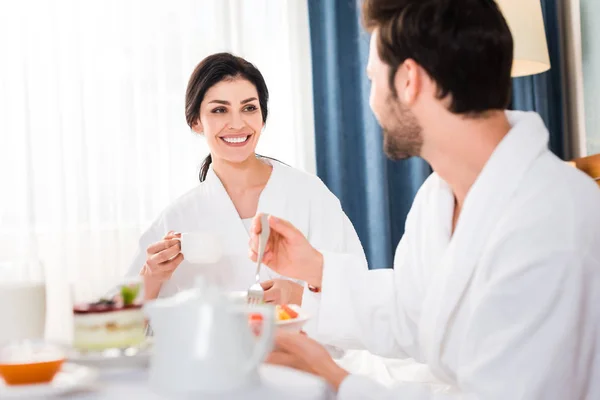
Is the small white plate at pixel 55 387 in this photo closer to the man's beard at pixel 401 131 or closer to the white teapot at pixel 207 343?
the white teapot at pixel 207 343

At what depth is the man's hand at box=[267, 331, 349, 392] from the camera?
987 millimetres

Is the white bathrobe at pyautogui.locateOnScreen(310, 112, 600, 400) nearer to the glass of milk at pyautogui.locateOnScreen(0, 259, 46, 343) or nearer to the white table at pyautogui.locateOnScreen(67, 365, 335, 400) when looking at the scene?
the white table at pyautogui.locateOnScreen(67, 365, 335, 400)

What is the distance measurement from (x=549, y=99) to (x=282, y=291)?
2.07m

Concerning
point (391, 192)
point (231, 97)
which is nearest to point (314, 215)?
point (231, 97)

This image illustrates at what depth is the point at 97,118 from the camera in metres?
2.94

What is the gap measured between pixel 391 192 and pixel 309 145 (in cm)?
46

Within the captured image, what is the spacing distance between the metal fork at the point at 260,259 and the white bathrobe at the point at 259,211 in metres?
0.69

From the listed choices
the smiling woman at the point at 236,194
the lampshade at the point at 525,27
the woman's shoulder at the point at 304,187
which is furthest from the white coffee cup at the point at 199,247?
the lampshade at the point at 525,27

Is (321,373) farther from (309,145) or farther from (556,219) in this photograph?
(309,145)

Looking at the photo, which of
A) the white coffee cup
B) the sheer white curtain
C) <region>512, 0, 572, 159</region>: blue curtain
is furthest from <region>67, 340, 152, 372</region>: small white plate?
<region>512, 0, 572, 159</region>: blue curtain

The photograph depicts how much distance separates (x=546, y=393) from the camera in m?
0.95

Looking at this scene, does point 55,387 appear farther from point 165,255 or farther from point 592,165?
point 592,165

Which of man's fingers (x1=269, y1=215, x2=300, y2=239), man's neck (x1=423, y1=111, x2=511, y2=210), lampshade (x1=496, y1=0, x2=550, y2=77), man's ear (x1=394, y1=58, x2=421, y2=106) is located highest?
lampshade (x1=496, y1=0, x2=550, y2=77)

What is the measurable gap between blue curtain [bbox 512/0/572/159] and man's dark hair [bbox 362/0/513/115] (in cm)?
213
